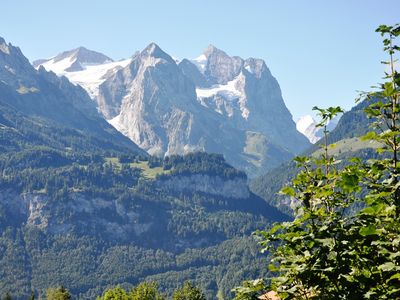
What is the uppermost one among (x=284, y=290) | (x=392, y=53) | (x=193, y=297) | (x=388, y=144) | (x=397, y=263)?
(x=392, y=53)

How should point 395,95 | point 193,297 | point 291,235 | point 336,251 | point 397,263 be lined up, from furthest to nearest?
point 193,297
point 395,95
point 291,235
point 336,251
point 397,263

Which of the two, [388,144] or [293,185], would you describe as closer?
[388,144]

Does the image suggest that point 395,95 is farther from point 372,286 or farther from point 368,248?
point 372,286

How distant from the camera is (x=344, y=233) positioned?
38.4ft

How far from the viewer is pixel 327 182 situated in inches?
534

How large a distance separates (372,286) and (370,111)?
12.0ft

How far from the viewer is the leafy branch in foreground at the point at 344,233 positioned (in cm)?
1114

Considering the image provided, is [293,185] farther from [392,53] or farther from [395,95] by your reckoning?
[392,53]

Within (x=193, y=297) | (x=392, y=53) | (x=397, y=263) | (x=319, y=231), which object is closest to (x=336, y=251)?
(x=319, y=231)

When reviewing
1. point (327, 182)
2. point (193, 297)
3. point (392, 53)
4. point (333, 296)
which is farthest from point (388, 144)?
point (193, 297)

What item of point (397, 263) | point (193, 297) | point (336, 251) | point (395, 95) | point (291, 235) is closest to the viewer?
point (397, 263)

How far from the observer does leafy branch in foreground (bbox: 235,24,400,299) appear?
11.1m

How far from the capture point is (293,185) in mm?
13797

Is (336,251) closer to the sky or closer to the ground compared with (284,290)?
closer to the sky
